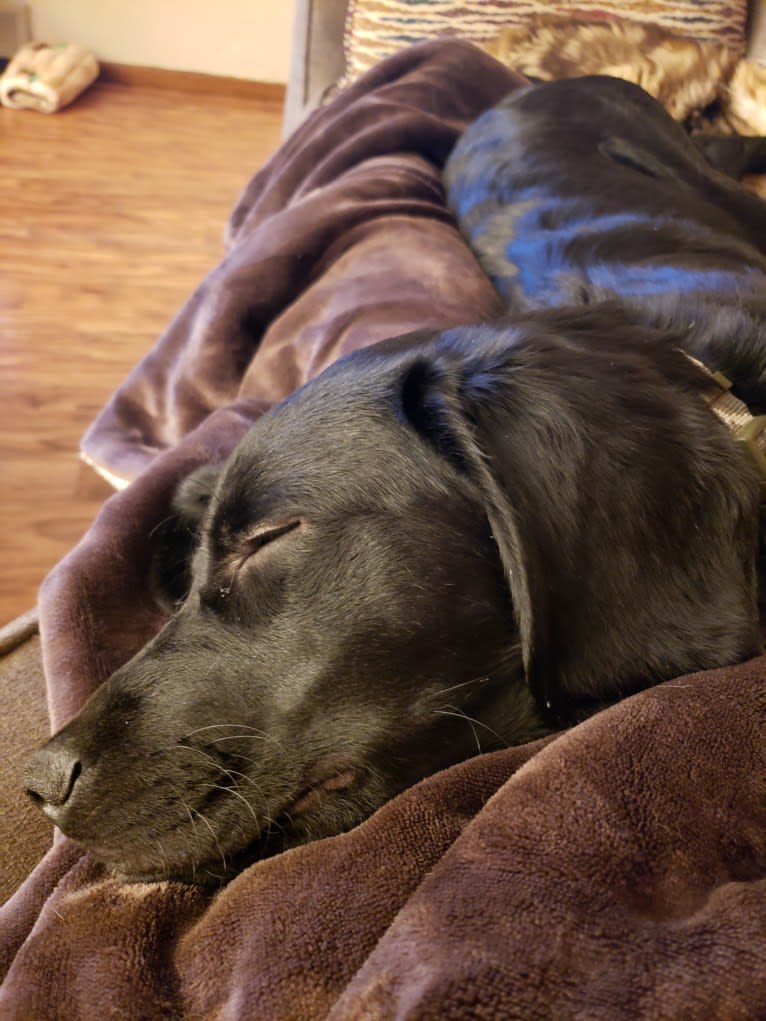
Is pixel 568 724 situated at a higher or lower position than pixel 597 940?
lower

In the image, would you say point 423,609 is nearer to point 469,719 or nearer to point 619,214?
point 469,719

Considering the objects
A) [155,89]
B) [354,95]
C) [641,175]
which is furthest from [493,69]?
[155,89]

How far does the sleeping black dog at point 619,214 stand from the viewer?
135 cm

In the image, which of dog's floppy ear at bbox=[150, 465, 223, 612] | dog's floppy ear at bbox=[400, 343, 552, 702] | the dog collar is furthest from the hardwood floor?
the dog collar

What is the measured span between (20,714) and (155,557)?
315 mm

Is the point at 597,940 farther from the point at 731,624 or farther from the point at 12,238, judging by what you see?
the point at 12,238

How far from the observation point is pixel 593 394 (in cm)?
96

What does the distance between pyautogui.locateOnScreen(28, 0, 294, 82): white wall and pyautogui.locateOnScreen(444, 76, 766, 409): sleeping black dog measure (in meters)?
4.60

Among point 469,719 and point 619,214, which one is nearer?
point 469,719

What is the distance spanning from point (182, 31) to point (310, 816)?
646 cm

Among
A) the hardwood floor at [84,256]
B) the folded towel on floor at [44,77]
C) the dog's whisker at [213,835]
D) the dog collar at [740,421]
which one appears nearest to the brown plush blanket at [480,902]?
the dog's whisker at [213,835]

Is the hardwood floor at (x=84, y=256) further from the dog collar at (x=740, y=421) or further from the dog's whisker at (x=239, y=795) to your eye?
the dog collar at (x=740, y=421)

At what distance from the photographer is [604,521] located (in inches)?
35.5

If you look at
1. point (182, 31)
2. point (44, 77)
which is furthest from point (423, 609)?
point (182, 31)
